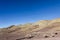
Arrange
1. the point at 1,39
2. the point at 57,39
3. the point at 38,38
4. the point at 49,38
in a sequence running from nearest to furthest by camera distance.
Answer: the point at 57,39 → the point at 49,38 → the point at 38,38 → the point at 1,39

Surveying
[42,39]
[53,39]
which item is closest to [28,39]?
[42,39]

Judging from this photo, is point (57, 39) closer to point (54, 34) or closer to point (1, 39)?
point (54, 34)

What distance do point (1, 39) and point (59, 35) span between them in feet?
32.9

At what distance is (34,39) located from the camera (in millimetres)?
22906

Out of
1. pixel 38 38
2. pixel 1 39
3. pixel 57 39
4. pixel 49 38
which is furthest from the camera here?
pixel 1 39

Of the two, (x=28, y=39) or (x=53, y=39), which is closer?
(x=53, y=39)

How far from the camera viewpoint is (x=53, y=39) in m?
20.7

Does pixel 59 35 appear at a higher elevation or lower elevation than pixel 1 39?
lower

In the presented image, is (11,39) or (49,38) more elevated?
(11,39)

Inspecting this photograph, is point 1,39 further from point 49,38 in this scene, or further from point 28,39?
point 49,38

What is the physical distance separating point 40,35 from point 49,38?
2.61m

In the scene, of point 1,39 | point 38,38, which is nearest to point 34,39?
point 38,38

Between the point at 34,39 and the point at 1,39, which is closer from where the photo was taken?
the point at 34,39

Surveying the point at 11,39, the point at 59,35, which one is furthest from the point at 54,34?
the point at 11,39
